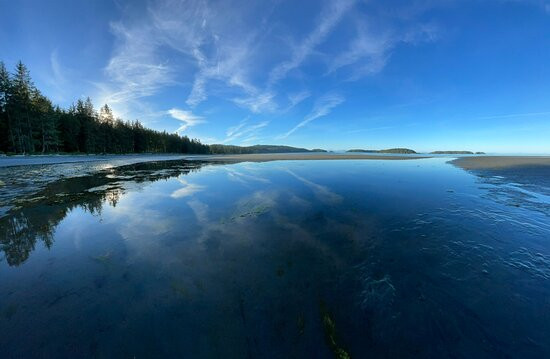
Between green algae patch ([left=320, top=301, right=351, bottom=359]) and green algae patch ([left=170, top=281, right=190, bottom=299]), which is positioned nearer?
green algae patch ([left=320, top=301, right=351, bottom=359])

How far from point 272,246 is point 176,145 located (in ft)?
392

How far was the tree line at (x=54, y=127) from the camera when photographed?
39562mm

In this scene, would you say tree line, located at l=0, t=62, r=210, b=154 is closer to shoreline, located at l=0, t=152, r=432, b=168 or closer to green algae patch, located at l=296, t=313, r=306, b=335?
shoreline, located at l=0, t=152, r=432, b=168

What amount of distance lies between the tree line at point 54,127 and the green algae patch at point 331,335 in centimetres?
6370

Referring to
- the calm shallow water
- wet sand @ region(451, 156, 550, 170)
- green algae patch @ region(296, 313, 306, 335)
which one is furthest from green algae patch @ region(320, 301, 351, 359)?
wet sand @ region(451, 156, 550, 170)

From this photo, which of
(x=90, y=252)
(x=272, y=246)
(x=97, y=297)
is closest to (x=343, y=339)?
(x=272, y=246)

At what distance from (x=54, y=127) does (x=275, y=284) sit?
226ft

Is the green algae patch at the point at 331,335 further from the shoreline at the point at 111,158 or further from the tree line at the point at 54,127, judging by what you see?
the tree line at the point at 54,127

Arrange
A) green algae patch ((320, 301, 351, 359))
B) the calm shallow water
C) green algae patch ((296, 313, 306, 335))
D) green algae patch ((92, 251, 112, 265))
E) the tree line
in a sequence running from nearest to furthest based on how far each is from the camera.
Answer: green algae patch ((320, 301, 351, 359)) < the calm shallow water < green algae patch ((296, 313, 306, 335)) < green algae patch ((92, 251, 112, 265)) < the tree line

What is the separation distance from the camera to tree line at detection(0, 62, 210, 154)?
130 ft

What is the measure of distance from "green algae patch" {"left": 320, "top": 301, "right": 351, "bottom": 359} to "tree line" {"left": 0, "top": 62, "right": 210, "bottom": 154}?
6370cm

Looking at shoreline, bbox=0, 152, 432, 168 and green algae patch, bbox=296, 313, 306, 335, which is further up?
shoreline, bbox=0, 152, 432, 168

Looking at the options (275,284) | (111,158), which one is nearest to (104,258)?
(275,284)

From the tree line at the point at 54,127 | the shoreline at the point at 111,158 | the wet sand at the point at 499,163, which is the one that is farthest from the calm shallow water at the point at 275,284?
the tree line at the point at 54,127
